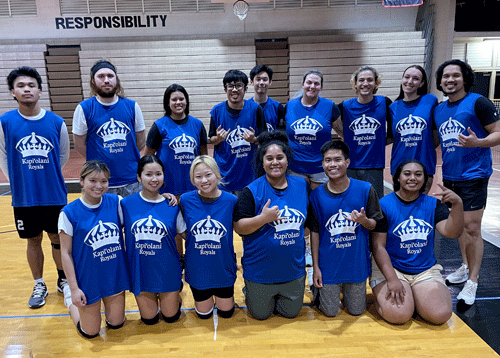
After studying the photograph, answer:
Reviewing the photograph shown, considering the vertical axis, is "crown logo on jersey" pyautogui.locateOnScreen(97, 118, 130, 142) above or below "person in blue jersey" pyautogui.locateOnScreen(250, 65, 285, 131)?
below

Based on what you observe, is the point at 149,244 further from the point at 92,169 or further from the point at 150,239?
the point at 92,169

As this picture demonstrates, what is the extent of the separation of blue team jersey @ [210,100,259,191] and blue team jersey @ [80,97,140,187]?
0.85m

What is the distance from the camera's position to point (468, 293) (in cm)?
299

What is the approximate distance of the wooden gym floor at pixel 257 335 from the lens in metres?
2.42

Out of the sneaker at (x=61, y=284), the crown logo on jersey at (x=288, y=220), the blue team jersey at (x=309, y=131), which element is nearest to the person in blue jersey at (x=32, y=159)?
the sneaker at (x=61, y=284)

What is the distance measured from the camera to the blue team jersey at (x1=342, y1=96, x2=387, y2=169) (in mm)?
3514

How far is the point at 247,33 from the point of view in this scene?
11.8 meters

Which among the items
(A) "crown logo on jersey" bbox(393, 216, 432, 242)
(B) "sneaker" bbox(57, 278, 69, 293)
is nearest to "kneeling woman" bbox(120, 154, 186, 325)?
(B) "sneaker" bbox(57, 278, 69, 293)

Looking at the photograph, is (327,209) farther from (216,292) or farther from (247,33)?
(247,33)

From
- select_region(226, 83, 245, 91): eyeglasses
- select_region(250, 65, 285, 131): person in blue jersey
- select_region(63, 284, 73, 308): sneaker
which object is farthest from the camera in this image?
select_region(250, 65, 285, 131): person in blue jersey

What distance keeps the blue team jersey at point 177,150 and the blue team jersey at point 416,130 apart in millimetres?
1856

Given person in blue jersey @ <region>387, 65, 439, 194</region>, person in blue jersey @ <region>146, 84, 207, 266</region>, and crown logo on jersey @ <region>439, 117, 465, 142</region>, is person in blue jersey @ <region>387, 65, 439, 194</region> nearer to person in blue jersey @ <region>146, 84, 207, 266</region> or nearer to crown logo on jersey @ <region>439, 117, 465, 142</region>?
crown logo on jersey @ <region>439, 117, 465, 142</region>

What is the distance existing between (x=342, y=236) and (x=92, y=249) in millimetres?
1784

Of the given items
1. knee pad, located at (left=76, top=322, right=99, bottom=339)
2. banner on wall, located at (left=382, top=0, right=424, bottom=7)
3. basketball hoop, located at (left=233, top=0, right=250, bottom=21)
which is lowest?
knee pad, located at (left=76, top=322, right=99, bottom=339)
